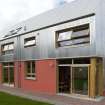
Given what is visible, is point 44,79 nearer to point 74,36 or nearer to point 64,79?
point 64,79

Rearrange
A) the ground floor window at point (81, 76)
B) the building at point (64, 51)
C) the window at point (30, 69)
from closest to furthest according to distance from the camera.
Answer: the ground floor window at point (81, 76), the building at point (64, 51), the window at point (30, 69)

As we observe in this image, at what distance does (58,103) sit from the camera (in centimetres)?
1540

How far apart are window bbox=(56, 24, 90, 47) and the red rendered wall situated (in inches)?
67.1

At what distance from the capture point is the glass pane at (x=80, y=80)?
57.2ft

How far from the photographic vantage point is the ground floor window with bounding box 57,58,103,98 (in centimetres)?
1683

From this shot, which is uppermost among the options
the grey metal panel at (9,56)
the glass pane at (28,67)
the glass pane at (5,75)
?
the grey metal panel at (9,56)

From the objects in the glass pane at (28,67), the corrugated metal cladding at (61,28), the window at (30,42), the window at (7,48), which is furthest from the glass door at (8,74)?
the window at (30,42)

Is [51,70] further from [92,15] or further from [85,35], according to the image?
[92,15]

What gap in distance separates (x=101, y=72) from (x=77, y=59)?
1871 mm

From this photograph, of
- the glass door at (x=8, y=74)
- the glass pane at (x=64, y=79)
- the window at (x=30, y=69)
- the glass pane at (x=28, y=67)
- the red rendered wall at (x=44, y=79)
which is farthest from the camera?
the glass door at (x=8, y=74)

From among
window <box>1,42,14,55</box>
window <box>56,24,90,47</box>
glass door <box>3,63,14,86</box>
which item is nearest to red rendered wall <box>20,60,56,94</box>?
window <box>56,24,90,47</box>

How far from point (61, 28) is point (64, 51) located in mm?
1695

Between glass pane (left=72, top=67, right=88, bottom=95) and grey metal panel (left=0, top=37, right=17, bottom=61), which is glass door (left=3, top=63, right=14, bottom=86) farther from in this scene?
glass pane (left=72, top=67, right=88, bottom=95)

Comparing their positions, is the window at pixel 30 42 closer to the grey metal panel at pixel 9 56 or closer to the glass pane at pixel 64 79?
the grey metal panel at pixel 9 56
